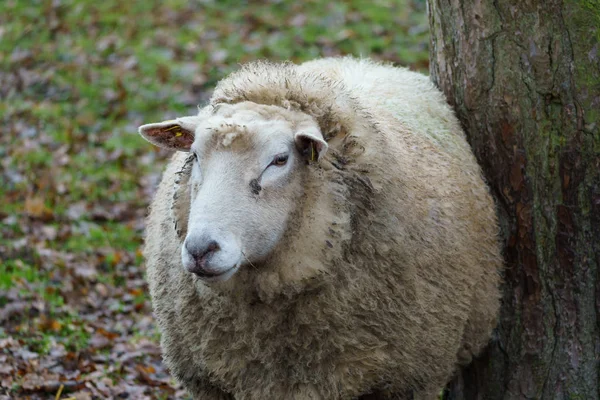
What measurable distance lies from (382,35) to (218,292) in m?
7.22

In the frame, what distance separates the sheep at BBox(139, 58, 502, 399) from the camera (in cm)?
364

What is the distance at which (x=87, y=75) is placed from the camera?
34.0 feet

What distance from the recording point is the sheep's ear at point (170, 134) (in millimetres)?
3973

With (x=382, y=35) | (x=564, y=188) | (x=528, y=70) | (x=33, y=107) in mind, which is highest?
(x=528, y=70)

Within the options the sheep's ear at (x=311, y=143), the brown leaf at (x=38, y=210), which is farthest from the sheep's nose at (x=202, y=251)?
the brown leaf at (x=38, y=210)

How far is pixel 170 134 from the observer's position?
4.07 m

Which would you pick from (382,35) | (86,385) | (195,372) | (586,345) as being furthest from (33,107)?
(586,345)

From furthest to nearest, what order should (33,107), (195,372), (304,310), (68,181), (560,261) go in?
(33,107) → (68,181) → (560,261) → (195,372) → (304,310)

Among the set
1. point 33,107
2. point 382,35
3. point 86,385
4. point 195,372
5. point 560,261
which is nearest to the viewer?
point 195,372

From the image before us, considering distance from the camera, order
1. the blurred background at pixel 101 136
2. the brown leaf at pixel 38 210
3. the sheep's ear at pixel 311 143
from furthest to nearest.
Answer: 1. the brown leaf at pixel 38 210
2. the blurred background at pixel 101 136
3. the sheep's ear at pixel 311 143

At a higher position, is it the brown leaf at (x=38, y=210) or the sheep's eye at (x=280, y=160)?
the sheep's eye at (x=280, y=160)

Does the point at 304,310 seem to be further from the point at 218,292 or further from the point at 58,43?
the point at 58,43

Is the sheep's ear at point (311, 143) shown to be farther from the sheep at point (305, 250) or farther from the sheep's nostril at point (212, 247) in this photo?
the sheep's nostril at point (212, 247)

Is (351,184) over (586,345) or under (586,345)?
over
